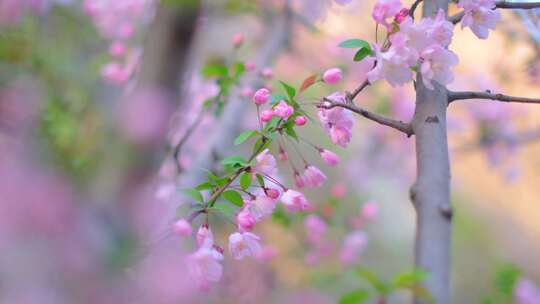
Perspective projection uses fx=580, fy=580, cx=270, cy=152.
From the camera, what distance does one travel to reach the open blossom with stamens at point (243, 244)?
68cm

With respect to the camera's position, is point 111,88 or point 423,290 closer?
point 423,290

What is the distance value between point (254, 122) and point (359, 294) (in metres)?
1.34

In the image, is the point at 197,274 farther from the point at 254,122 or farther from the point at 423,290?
the point at 254,122

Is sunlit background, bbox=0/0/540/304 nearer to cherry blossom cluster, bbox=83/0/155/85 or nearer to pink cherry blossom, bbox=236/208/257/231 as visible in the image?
cherry blossom cluster, bbox=83/0/155/85

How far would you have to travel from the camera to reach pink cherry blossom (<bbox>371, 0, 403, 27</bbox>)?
0.65 meters

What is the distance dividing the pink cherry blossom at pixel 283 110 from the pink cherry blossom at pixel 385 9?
14cm

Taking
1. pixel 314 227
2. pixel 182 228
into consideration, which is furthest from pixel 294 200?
pixel 314 227

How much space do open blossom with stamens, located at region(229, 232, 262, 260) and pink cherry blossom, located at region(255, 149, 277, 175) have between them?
76mm

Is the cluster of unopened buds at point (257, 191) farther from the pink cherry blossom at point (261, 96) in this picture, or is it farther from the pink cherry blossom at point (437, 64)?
Result: the pink cherry blossom at point (437, 64)

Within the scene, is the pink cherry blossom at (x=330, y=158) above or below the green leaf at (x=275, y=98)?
below

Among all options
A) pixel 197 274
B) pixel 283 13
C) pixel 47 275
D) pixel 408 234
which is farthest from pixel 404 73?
pixel 408 234

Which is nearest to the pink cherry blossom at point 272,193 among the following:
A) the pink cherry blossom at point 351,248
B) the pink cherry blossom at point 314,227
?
the pink cherry blossom at point 314,227

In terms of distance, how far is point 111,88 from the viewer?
6.51 ft

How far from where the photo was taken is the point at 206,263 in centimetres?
67
